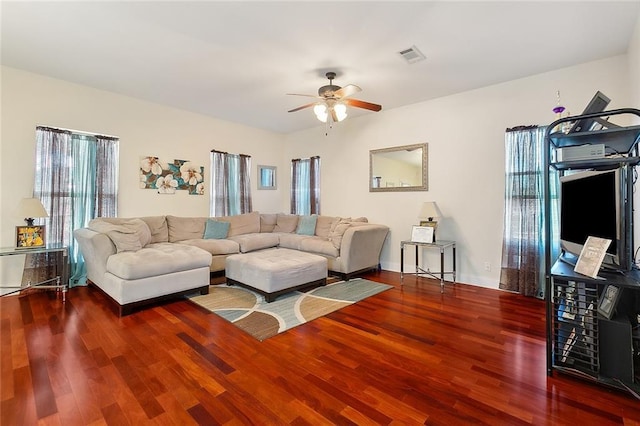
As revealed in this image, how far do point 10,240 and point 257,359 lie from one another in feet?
12.5

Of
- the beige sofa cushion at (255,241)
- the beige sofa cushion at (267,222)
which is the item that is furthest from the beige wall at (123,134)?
the beige sofa cushion at (255,241)

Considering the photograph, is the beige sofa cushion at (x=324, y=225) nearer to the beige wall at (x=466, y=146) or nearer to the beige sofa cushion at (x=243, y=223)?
the beige wall at (x=466, y=146)

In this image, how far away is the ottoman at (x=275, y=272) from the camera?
3.38 meters

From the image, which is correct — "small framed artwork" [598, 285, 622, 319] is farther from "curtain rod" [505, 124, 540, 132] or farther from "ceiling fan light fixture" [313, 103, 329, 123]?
"ceiling fan light fixture" [313, 103, 329, 123]

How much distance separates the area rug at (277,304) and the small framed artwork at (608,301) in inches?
84.2

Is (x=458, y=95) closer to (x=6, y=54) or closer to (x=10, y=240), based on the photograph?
(x=6, y=54)

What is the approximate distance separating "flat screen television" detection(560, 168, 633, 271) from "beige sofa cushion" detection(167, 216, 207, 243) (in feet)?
16.0

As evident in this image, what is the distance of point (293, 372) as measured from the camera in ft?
6.62

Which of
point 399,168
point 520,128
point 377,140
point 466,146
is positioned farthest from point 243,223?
point 520,128

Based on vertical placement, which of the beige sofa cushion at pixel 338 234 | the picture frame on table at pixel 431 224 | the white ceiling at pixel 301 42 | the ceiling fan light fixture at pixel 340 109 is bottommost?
the beige sofa cushion at pixel 338 234

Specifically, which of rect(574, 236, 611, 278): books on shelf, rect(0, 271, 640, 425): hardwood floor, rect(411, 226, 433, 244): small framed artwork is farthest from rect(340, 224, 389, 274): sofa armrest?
rect(574, 236, 611, 278): books on shelf

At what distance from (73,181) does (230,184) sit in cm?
242

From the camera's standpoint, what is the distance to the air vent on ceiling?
3.05 m

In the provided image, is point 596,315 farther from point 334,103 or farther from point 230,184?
point 230,184
